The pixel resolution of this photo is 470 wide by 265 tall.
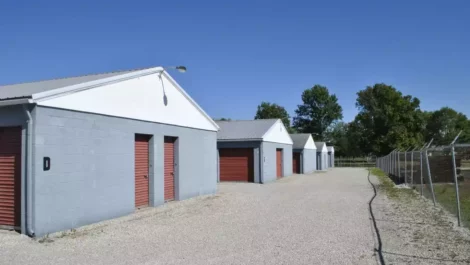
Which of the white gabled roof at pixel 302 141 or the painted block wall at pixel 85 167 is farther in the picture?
the white gabled roof at pixel 302 141

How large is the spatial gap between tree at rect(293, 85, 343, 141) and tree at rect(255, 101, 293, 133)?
14.4 ft

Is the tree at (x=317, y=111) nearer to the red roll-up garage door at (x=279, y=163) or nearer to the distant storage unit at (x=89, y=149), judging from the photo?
the red roll-up garage door at (x=279, y=163)

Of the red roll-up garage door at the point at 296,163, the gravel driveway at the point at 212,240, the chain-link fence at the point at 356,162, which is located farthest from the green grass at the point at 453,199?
the chain-link fence at the point at 356,162

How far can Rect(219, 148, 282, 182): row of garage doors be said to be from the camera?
26.9 metres

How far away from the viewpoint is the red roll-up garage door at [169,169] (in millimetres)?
15156

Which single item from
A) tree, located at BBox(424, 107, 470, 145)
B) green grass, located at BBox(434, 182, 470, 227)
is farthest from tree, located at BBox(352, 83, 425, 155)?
green grass, located at BBox(434, 182, 470, 227)

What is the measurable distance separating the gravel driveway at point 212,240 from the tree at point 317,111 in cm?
8592

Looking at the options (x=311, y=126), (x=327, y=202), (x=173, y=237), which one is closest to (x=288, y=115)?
(x=311, y=126)

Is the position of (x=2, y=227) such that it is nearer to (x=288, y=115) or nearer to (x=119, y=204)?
(x=119, y=204)

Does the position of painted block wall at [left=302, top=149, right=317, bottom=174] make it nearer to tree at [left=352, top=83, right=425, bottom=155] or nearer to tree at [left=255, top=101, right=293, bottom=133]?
tree at [left=352, top=83, right=425, bottom=155]

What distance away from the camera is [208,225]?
A: 1047 cm

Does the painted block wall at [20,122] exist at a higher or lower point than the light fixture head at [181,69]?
lower

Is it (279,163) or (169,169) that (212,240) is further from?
(279,163)

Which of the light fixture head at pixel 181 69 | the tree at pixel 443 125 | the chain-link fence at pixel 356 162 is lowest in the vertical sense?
the chain-link fence at pixel 356 162
